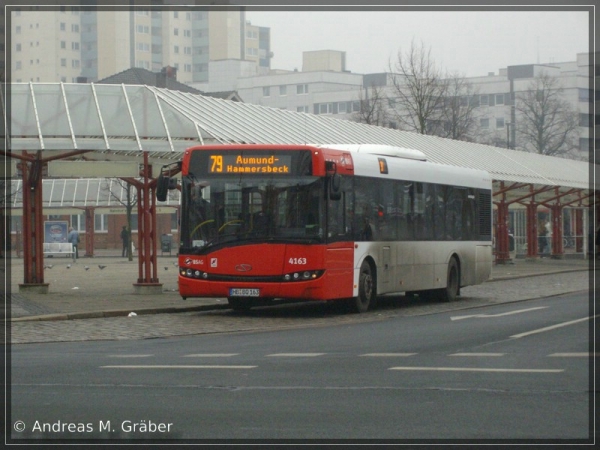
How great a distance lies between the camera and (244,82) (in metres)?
164

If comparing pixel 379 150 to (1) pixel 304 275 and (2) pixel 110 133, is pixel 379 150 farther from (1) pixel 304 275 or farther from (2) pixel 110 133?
(2) pixel 110 133

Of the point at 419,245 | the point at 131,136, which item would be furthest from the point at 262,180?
the point at 131,136

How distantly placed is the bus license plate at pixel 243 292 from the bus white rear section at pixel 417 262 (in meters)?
2.09

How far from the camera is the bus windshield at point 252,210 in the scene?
21047 millimetres

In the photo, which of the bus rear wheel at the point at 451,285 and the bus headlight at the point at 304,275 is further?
the bus rear wheel at the point at 451,285

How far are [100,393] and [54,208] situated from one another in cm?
6252

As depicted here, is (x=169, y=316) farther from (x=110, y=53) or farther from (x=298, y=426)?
(x=110, y=53)

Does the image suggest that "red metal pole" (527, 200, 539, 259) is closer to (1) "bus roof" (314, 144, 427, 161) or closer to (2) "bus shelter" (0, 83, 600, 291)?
(2) "bus shelter" (0, 83, 600, 291)

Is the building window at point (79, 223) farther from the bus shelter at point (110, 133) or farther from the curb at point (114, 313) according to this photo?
the curb at point (114, 313)

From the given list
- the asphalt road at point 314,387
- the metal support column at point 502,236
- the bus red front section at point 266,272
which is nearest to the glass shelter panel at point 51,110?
the bus red front section at point 266,272

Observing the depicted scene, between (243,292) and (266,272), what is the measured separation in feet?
1.79

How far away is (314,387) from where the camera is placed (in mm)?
10891

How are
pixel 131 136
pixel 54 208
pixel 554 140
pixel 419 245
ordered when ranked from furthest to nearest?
pixel 554 140, pixel 54 208, pixel 131 136, pixel 419 245

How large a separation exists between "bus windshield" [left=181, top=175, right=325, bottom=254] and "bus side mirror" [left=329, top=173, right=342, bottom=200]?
0.15m
